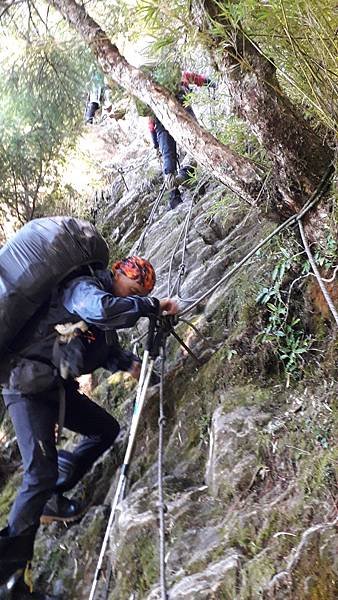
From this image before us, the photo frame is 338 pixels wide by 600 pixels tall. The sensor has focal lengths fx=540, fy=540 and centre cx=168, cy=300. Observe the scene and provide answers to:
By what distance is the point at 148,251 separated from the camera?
733 cm

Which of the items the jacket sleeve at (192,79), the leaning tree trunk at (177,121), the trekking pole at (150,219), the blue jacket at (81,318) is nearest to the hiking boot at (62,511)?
the blue jacket at (81,318)

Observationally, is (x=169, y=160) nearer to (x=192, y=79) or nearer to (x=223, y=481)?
(x=192, y=79)

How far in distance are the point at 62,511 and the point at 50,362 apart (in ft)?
4.21

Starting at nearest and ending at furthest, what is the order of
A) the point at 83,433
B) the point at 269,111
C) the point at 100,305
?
1. the point at 269,111
2. the point at 100,305
3. the point at 83,433

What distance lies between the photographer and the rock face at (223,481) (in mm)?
2590

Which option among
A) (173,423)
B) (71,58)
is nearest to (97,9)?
(71,58)

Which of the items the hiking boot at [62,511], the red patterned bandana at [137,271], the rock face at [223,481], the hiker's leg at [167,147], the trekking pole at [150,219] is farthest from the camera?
the trekking pole at [150,219]

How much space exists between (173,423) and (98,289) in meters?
1.26

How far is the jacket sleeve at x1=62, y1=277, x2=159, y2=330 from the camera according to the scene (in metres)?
3.44

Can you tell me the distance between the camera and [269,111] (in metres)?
3.20

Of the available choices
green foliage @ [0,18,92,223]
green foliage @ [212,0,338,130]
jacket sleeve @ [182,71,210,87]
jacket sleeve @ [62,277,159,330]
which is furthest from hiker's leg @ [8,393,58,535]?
green foliage @ [0,18,92,223]

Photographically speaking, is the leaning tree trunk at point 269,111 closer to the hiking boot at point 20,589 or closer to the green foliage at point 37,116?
the hiking boot at point 20,589

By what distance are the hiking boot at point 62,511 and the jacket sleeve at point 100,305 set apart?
5.29ft

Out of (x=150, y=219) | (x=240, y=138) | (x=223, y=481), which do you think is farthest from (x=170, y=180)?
(x=223, y=481)
